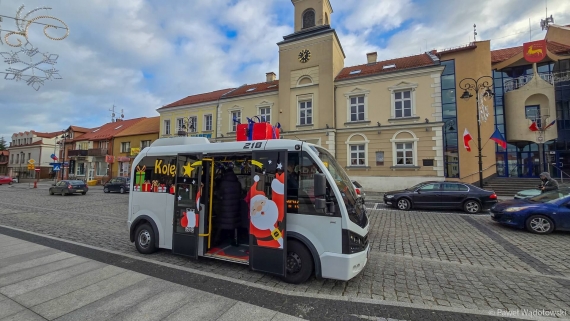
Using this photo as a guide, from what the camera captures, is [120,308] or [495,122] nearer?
[120,308]

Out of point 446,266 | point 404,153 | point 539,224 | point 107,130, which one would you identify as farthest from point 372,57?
point 107,130

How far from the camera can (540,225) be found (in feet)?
24.1

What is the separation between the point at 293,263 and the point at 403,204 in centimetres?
1004

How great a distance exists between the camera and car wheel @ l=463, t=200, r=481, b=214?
36.5 ft

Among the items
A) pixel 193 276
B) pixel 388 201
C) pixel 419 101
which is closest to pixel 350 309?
pixel 193 276

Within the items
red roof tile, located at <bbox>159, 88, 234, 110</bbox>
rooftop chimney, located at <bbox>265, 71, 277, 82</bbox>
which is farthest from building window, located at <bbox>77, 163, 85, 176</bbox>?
rooftop chimney, located at <bbox>265, 71, 277, 82</bbox>

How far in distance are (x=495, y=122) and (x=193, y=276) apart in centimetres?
2832

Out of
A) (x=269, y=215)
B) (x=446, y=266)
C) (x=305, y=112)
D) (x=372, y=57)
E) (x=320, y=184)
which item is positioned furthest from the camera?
(x=372, y=57)

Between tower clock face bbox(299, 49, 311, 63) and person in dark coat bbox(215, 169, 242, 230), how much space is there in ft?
65.8

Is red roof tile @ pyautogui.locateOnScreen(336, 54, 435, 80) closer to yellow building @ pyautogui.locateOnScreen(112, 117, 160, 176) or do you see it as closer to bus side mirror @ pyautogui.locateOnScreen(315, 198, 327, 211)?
bus side mirror @ pyautogui.locateOnScreen(315, 198, 327, 211)

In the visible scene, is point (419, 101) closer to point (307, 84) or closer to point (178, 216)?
point (307, 84)

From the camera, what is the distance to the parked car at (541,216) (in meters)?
7.19

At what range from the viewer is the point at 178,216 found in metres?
5.10

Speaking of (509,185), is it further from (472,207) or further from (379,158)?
(472,207)
